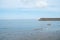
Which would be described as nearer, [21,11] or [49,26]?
[21,11]

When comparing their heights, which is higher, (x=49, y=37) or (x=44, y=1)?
(x=44, y=1)

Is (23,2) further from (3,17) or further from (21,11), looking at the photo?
(3,17)

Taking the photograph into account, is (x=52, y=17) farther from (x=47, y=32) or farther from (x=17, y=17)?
(x=17, y=17)

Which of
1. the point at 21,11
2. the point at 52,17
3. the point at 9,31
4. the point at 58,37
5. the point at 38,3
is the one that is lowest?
the point at 58,37

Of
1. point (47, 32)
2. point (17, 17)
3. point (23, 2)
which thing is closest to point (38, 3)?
point (23, 2)

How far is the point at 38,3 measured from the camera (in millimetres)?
1723

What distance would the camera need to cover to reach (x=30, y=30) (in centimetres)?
183

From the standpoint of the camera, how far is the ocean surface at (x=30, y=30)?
1759mm

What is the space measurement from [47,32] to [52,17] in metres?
0.32

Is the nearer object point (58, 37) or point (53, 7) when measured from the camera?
point (53, 7)

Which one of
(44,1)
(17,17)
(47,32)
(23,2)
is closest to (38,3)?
(44,1)

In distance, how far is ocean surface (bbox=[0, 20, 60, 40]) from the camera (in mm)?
1759

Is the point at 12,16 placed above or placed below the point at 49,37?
above

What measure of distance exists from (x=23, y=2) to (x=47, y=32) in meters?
0.72
